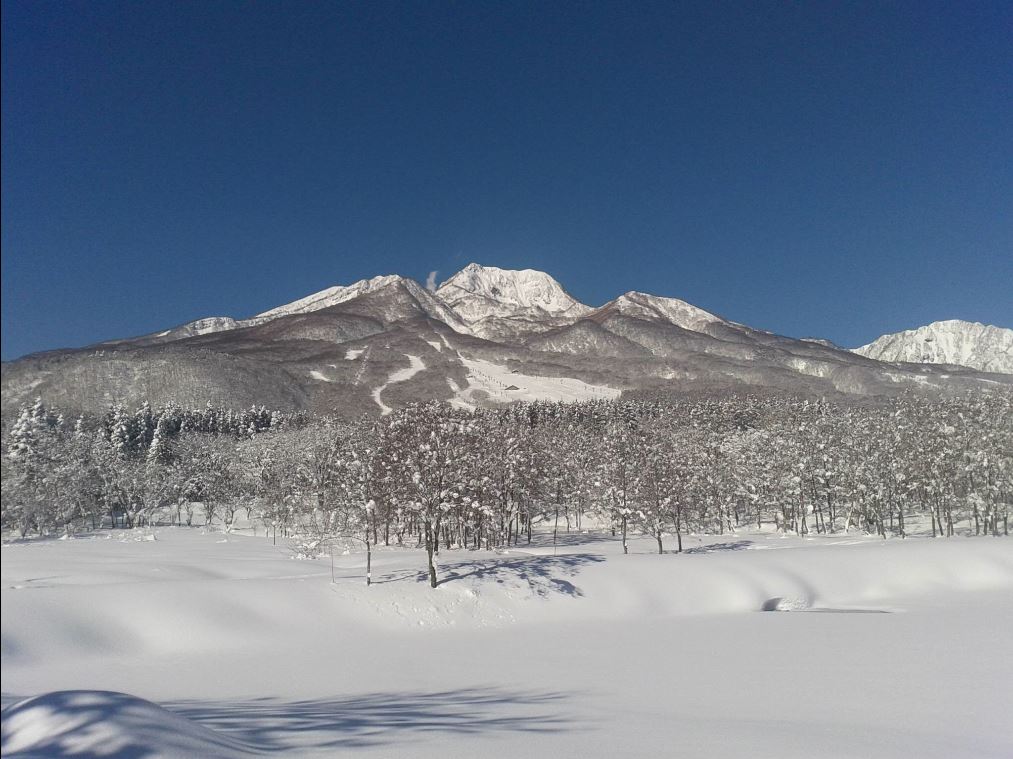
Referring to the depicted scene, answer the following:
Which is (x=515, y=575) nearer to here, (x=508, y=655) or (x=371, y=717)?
(x=508, y=655)

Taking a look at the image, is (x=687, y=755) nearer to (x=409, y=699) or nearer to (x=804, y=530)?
(x=409, y=699)

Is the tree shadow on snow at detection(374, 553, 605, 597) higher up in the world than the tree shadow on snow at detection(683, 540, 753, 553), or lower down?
higher up

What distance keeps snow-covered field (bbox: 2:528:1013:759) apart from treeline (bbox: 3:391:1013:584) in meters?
6.41

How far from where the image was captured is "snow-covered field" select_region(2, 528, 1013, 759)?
14.9 feet

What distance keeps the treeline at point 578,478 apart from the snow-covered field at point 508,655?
6405 mm

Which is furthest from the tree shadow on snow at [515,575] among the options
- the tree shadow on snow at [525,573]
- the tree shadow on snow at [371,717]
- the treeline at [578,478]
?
the tree shadow on snow at [371,717]

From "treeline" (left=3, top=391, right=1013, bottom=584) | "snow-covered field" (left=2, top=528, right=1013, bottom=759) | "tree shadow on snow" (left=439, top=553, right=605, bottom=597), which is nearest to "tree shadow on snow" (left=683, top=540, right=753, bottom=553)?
"treeline" (left=3, top=391, right=1013, bottom=584)

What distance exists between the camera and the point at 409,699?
13188 millimetres

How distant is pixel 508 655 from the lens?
2008 centimetres

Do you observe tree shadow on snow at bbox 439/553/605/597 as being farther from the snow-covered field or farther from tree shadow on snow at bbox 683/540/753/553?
tree shadow on snow at bbox 683/540/753/553

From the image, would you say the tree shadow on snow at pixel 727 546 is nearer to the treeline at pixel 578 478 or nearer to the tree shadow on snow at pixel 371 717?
the treeline at pixel 578 478

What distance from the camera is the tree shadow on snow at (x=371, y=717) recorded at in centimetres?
823

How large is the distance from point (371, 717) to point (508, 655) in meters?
10.3

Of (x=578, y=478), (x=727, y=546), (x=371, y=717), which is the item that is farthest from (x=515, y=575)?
(x=578, y=478)
